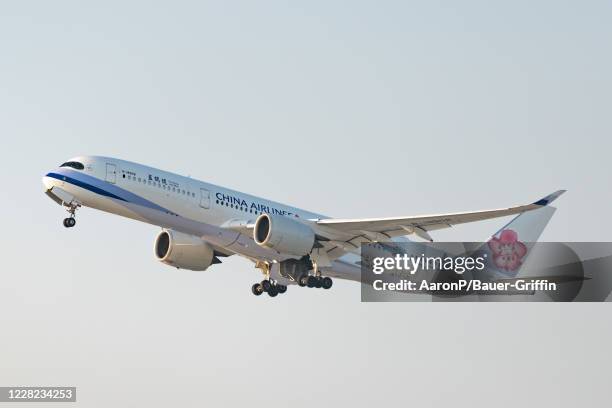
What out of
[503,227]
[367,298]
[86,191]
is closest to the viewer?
[86,191]

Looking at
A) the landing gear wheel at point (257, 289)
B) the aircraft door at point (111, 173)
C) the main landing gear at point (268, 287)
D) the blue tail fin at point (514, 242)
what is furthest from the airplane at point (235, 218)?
the blue tail fin at point (514, 242)

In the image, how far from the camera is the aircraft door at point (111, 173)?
44.6m

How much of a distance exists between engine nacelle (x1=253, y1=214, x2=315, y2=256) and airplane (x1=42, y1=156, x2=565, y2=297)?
4cm

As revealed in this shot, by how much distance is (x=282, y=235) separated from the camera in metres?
45.4

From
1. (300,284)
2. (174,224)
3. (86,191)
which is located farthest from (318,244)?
(86,191)

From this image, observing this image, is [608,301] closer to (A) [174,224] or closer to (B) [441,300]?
(B) [441,300]

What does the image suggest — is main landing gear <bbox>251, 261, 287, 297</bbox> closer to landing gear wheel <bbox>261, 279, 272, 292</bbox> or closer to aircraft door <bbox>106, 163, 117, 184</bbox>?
landing gear wheel <bbox>261, 279, 272, 292</bbox>

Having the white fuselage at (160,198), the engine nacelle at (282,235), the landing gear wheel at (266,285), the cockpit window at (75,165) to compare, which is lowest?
the landing gear wheel at (266,285)

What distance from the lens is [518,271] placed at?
53719 mm

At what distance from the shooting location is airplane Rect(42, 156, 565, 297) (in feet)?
146

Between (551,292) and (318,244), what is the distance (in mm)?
11164

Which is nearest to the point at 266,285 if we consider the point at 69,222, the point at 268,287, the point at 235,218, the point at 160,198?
the point at 268,287

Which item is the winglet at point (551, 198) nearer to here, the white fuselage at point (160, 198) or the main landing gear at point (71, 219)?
the white fuselage at point (160, 198)

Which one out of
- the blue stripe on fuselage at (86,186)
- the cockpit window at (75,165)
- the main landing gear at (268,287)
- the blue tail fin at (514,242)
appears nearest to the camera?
the blue stripe on fuselage at (86,186)
